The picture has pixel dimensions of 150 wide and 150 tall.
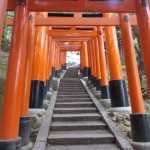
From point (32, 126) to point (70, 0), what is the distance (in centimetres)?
361

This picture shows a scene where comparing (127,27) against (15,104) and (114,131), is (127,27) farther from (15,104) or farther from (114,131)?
(15,104)

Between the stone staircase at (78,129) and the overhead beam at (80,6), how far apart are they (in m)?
3.13

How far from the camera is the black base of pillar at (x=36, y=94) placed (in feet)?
23.2

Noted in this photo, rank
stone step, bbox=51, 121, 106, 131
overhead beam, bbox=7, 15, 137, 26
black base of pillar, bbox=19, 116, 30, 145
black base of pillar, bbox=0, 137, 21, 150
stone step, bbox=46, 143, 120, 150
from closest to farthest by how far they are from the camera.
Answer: black base of pillar, bbox=0, 137, 21, 150 → black base of pillar, bbox=19, 116, 30, 145 → stone step, bbox=46, 143, 120, 150 → stone step, bbox=51, 121, 106, 131 → overhead beam, bbox=7, 15, 137, 26

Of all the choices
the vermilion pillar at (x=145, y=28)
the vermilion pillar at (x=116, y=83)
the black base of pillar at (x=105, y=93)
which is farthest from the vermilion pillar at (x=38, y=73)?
the vermilion pillar at (x=145, y=28)

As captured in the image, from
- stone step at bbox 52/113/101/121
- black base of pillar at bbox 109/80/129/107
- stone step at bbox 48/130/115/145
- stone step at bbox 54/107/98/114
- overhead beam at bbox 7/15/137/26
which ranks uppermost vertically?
overhead beam at bbox 7/15/137/26

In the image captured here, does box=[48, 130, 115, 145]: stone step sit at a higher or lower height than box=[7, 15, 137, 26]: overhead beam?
lower

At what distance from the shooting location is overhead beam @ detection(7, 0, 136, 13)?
458 centimetres

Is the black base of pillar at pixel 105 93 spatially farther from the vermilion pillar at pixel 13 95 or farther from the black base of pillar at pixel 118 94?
the vermilion pillar at pixel 13 95

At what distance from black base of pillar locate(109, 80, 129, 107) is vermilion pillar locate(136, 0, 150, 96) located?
2876mm

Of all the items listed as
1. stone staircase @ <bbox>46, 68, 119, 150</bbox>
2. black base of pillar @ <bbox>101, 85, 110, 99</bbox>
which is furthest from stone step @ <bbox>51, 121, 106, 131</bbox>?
black base of pillar @ <bbox>101, 85, 110, 99</bbox>

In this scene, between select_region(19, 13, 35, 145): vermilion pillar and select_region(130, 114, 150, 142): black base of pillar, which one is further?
select_region(130, 114, 150, 142): black base of pillar

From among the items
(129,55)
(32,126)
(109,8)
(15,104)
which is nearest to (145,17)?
(109,8)

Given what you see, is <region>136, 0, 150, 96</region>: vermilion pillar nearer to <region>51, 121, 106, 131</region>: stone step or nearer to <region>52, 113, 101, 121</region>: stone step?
<region>51, 121, 106, 131</region>: stone step
